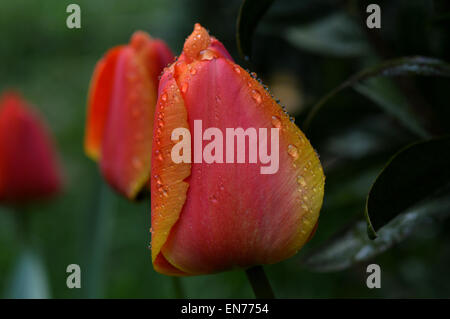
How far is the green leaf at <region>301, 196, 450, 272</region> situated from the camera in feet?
1.43

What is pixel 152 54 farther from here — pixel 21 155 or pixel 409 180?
pixel 21 155

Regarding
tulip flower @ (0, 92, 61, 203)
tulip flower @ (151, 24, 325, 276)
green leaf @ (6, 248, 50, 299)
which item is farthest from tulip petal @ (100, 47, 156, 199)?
tulip flower @ (0, 92, 61, 203)

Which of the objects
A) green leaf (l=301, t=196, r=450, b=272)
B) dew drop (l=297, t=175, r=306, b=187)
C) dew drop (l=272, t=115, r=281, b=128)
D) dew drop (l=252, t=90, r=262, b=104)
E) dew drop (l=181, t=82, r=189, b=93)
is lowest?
green leaf (l=301, t=196, r=450, b=272)

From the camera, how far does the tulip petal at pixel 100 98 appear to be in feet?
1.67

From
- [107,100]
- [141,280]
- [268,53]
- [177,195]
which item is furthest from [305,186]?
[141,280]

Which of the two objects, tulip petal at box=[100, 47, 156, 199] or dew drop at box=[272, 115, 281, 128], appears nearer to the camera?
dew drop at box=[272, 115, 281, 128]

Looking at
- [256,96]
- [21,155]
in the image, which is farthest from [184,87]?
[21,155]

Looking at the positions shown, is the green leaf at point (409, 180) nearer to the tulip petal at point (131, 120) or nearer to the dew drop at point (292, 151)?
the dew drop at point (292, 151)

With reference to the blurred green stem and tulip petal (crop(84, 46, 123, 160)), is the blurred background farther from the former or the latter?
tulip petal (crop(84, 46, 123, 160))

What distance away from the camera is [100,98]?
53cm

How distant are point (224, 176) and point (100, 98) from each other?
0.23 m

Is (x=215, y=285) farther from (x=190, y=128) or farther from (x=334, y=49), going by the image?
(x=190, y=128)

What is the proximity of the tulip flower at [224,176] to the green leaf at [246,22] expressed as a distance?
0.23 ft

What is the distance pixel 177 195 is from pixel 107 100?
0.22 m
